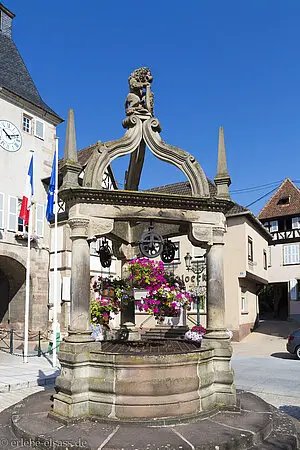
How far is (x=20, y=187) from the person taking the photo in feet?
73.8

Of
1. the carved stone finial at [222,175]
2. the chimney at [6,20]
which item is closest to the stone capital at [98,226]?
the carved stone finial at [222,175]

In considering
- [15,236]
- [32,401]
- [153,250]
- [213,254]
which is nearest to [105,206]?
[153,250]

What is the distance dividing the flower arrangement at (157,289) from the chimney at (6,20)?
1000 inches

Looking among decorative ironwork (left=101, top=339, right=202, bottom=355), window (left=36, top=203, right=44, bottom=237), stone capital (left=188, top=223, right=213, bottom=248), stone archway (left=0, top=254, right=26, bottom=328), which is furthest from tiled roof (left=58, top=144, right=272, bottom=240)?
decorative ironwork (left=101, top=339, right=202, bottom=355)

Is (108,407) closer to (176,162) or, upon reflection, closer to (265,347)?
(176,162)

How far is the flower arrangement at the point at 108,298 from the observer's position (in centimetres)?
734

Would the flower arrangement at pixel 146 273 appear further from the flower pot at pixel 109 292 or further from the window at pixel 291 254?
the window at pixel 291 254

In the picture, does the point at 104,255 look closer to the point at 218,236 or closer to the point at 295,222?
the point at 218,236

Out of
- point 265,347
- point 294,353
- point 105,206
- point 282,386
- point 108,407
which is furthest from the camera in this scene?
point 265,347

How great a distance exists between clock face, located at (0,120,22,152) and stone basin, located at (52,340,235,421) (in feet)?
58.9

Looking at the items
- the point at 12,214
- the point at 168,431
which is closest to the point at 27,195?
the point at 12,214

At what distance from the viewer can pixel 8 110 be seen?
74.1ft

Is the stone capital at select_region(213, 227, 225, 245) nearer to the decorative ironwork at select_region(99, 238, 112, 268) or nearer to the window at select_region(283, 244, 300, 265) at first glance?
the decorative ironwork at select_region(99, 238, 112, 268)

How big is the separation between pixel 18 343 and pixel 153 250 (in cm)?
1667
